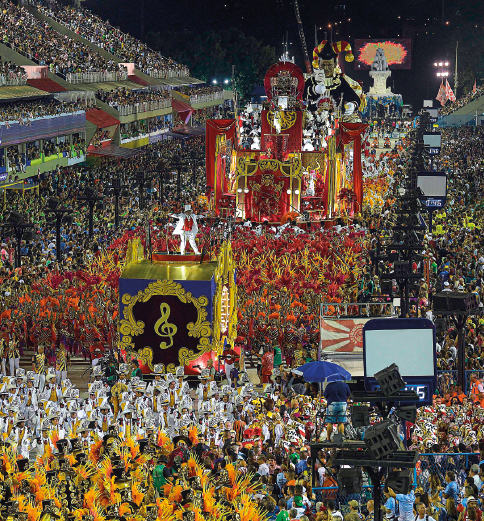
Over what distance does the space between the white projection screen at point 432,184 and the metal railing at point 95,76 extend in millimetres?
27824

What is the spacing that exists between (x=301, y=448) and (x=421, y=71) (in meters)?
110

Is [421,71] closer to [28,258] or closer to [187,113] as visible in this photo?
[187,113]

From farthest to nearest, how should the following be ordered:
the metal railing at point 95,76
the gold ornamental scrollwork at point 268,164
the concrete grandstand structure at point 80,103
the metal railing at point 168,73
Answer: the metal railing at point 168,73, the metal railing at point 95,76, the concrete grandstand structure at point 80,103, the gold ornamental scrollwork at point 268,164

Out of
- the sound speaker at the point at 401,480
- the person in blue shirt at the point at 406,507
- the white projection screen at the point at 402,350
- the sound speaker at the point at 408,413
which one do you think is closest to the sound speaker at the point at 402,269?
the white projection screen at the point at 402,350

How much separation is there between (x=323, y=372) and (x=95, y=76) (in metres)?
51.2

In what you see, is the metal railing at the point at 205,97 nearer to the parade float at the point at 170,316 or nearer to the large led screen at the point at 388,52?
the large led screen at the point at 388,52

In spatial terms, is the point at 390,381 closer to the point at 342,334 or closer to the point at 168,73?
the point at 342,334

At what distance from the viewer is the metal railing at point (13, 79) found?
48.5 m

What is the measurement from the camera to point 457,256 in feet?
103

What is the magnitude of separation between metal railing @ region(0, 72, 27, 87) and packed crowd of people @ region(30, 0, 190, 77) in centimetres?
2234

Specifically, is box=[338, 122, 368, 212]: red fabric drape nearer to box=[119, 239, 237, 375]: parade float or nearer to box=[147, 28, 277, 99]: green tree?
box=[119, 239, 237, 375]: parade float

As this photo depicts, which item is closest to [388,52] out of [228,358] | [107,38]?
[107,38]

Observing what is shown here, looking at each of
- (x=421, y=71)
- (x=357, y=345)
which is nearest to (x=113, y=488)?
(x=357, y=345)

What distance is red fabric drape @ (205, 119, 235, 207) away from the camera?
44.4 meters
